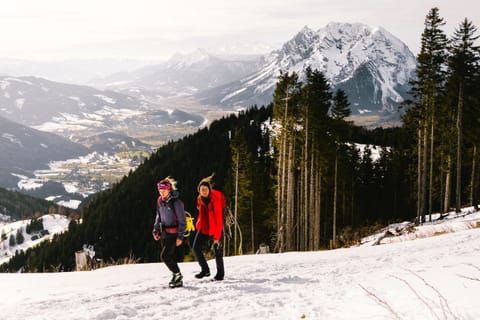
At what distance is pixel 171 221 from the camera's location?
28.1 ft

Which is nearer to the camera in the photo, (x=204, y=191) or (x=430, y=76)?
(x=204, y=191)

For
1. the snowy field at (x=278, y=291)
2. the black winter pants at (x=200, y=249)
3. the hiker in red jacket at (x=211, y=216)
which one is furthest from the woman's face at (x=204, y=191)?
the snowy field at (x=278, y=291)

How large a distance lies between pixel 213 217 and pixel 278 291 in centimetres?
216

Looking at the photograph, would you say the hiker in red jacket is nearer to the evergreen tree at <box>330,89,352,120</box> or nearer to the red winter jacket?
the red winter jacket

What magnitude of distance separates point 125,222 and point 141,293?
3174 inches

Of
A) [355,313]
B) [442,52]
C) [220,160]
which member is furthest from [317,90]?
[220,160]

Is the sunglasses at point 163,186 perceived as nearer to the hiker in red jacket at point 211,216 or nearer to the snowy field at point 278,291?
the hiker in red jacket at point 211,216

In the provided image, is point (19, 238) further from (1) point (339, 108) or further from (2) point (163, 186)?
(2) point (163, 186)

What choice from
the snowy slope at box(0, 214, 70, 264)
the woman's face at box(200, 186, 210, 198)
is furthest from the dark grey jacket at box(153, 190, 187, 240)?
the snowy slope at box(0, 214, 70, 264)

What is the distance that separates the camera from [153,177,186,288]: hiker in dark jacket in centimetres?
853

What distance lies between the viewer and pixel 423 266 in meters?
8.48

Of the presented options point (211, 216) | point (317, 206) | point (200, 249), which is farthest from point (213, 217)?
point (317, 206)

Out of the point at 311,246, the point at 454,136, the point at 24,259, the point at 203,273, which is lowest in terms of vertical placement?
the point at 24,259

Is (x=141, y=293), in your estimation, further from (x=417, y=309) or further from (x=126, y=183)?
(x=126, y=183)
